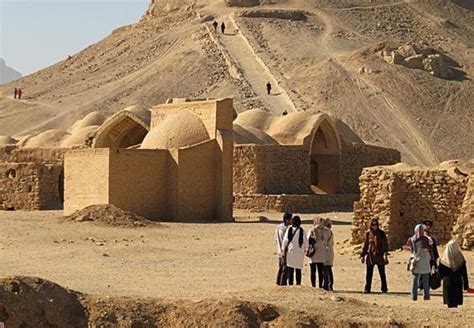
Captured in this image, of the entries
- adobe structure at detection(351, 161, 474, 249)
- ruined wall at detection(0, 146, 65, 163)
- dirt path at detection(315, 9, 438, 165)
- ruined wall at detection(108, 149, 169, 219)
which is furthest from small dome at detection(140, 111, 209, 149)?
dirt path at detection(315, 9, 438, 165)

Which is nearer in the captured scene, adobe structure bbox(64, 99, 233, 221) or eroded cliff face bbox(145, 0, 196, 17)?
adobe structure bbox(64, 99, 233, 221)

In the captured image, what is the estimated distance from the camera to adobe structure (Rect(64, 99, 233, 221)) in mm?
24141

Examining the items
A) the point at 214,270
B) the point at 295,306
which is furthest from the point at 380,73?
the point at 295,306

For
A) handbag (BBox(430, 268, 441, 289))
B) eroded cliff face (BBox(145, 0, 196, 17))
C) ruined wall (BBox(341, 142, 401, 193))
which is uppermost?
eroded cliff face (BBox(145, 0, 196, 17))

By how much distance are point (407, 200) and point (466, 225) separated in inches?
53.9

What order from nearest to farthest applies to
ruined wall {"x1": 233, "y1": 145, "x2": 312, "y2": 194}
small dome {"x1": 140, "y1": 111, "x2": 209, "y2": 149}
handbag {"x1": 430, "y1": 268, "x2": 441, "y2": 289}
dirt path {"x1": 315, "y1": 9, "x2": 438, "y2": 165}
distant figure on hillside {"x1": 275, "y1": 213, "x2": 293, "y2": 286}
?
handbag {"x1": 430, "y1": 268, "x2": 441, "y2": 289}
distant figure on hillside {"x1": 275, "y1": 213, "x2": 293, "y2": 286}
small dome {"x1": 140, "y1": 111, "x2": 209, "y2": 149}
ruined wall {"x1": 233, "y1": 145, "x2": 312, "y2": 194}
dirt path {"x1": 315, "y1": 9, "x2": 438, "y2": 165}

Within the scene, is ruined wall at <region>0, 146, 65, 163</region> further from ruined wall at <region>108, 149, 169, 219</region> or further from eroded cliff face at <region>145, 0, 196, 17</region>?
eroded cliff face at <region>145, 0, 196, 17</region>

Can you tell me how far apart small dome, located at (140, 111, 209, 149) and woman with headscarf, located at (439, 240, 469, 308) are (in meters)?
15.5

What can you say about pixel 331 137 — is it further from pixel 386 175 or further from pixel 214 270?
pixel 214 270

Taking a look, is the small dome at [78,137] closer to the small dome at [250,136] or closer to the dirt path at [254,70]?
the small dome at [250,136]

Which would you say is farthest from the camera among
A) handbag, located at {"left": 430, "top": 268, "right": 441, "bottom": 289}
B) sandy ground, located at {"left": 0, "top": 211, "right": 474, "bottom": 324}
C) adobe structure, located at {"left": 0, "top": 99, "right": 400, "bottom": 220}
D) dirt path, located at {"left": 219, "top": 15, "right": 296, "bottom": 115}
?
dirt path, located at {"left": 219, "top": 15, "right": 296, "bottom": 115}

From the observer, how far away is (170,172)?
24.8 metres

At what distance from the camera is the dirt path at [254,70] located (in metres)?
50.5

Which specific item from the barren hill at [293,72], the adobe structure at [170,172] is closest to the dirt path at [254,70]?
the barren hill at [293,72]
